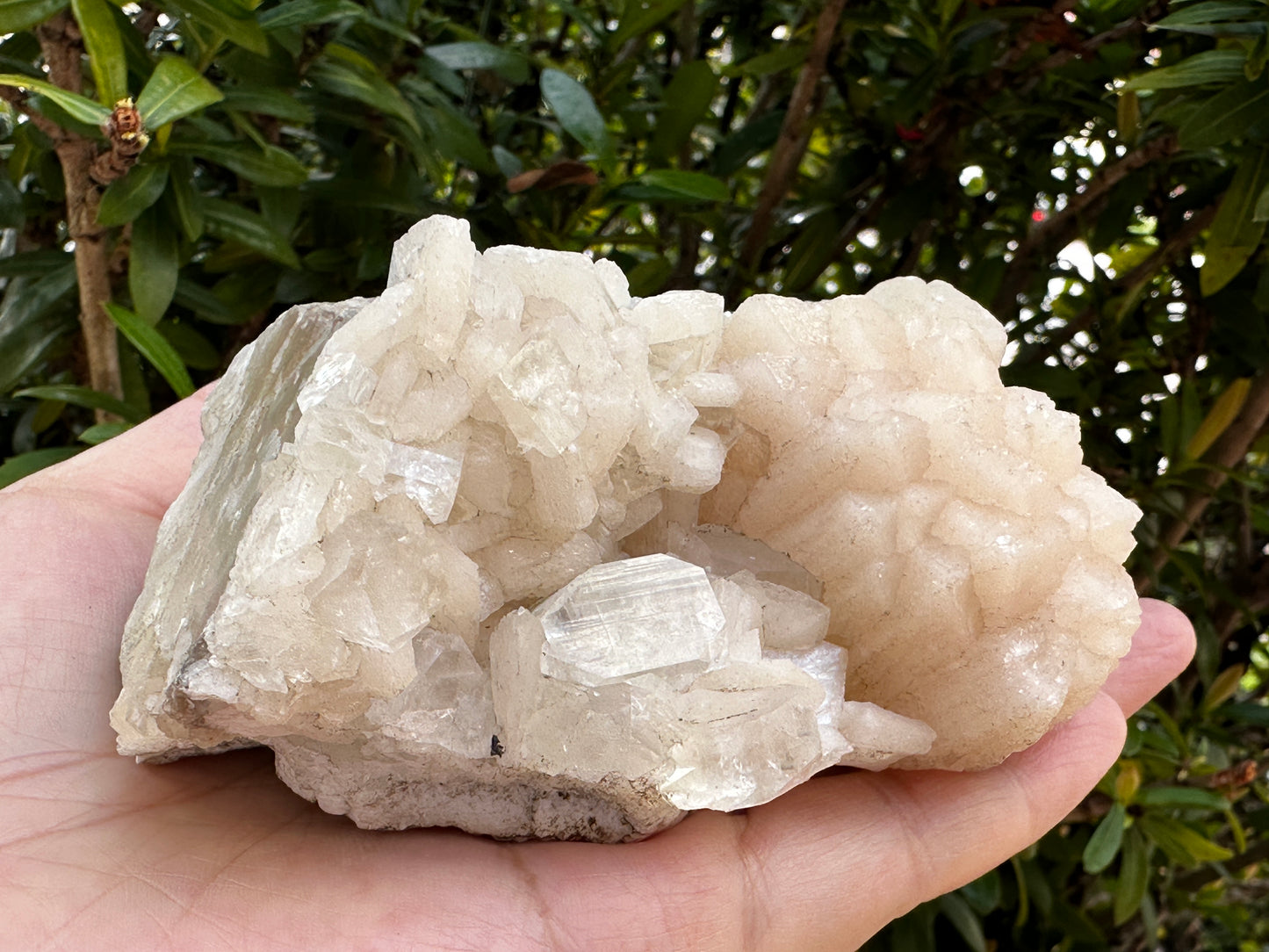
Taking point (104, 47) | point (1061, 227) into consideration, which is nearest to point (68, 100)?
point (104, 47)

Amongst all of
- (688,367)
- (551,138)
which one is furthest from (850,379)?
(551,138)

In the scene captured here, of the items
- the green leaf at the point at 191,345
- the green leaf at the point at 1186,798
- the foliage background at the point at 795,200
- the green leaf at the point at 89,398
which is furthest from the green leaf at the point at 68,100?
the green leaf at the point at 1186,798

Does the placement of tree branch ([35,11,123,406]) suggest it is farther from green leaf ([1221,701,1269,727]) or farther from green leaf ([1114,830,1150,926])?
green leaf ([1221,701,1269,727])

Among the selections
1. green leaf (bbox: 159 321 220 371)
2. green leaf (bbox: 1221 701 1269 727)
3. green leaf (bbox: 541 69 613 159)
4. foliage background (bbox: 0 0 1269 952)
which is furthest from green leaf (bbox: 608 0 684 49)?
green leaf (bbox: 1221 701 1269 727)

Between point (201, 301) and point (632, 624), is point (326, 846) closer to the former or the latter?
point (632, 624)

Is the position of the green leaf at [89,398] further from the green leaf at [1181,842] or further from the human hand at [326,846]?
the green leaf at [1181,842]

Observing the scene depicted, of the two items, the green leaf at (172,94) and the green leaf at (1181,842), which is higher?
the green leaf at (172,94)
